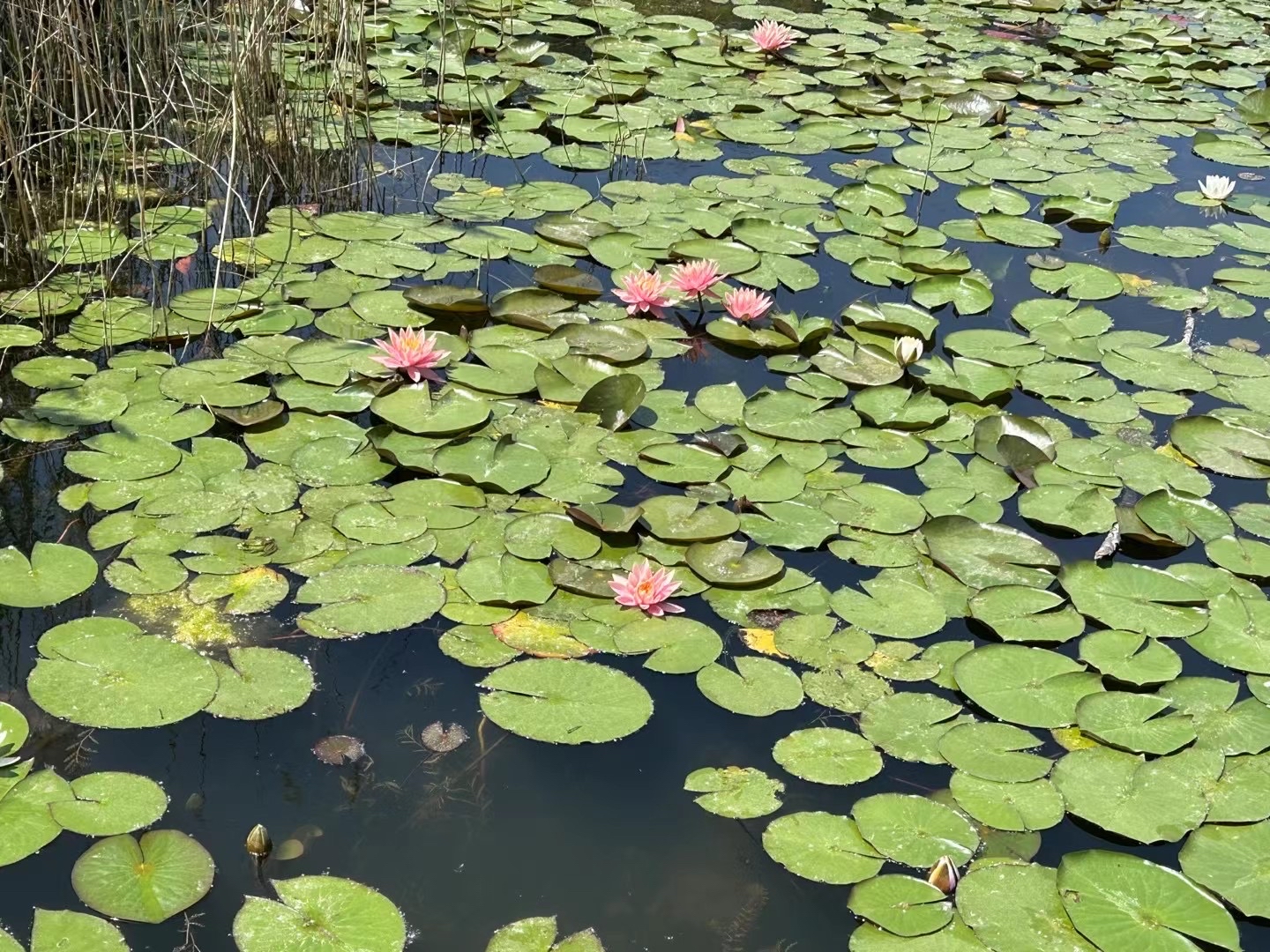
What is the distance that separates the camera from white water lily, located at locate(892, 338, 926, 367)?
156 inches

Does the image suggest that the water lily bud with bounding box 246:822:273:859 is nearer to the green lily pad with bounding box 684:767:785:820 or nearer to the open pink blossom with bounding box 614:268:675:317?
the green lily pad with bounding box 684:767:785:820

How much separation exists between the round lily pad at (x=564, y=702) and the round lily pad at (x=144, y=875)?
658 mm

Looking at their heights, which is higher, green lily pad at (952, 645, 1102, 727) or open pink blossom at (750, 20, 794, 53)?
open pink blossom at (750, 20, 794, 53)

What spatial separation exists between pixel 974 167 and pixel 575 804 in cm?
429

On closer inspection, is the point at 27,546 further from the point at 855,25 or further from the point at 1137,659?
the point at 855,25

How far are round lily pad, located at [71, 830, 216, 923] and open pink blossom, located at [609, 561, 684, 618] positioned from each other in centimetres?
109

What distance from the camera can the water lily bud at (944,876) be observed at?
90.0 inches

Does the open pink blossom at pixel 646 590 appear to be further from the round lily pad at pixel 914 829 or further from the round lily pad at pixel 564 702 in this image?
the round lily pad at pixel 914 829

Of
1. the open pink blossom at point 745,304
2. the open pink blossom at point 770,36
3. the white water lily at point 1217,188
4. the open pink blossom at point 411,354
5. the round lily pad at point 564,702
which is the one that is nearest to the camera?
the round lily pad at point 564,702

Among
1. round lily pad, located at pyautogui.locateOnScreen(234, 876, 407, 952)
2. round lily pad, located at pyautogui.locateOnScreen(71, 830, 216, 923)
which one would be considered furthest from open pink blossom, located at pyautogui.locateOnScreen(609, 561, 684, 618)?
round lily pad, located at pyautogui.locateOnScreen(71, 830, 216, 923)

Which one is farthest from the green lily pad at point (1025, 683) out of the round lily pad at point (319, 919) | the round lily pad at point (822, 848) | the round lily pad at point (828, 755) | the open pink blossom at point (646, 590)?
the round lily pad at point (319, 919)

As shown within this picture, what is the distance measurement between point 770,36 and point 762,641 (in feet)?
16.5

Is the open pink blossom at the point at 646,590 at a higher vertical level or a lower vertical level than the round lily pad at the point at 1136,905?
higher

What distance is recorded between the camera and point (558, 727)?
260 centimetres
